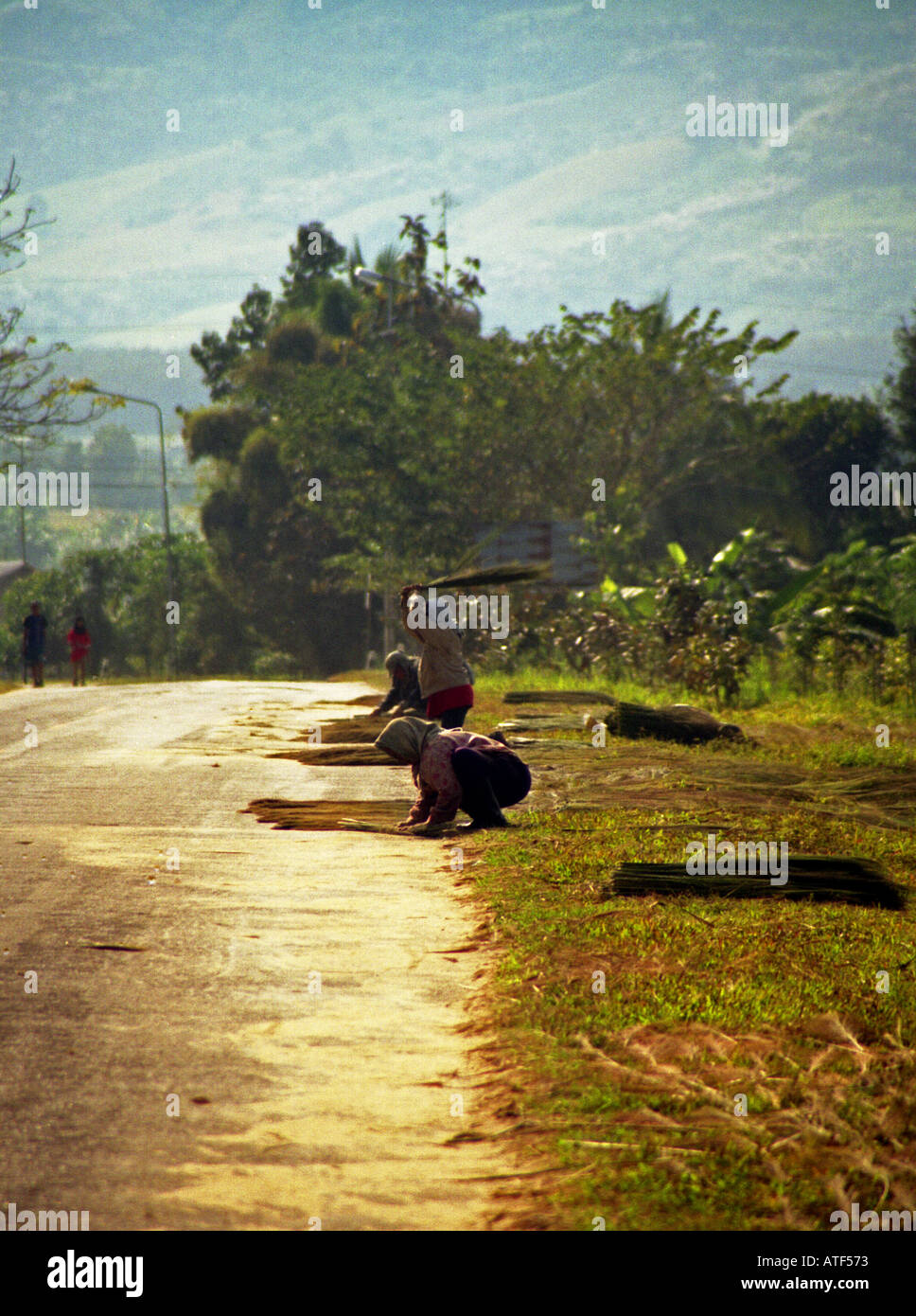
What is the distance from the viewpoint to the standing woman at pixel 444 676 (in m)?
10.8

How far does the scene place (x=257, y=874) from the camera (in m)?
7.38

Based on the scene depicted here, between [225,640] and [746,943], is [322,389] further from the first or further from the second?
[746,943]

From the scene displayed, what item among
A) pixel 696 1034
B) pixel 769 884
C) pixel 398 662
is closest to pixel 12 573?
pixel 398 662

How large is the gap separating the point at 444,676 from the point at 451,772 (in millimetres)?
2090

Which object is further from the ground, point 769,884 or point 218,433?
point 218,433

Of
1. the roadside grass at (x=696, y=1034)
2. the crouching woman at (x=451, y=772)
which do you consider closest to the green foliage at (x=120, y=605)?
the crouching woman at (x=451, y=772)

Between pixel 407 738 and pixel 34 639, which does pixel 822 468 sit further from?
pixel 407 738

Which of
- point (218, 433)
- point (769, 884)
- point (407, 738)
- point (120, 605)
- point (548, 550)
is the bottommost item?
point (769, 884)

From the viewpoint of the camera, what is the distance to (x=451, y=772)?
891cm

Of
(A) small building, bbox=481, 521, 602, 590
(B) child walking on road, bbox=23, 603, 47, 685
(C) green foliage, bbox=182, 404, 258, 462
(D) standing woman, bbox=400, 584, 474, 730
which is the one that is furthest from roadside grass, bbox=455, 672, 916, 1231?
(C) green foliage, bbox=182, 404, 258, 462

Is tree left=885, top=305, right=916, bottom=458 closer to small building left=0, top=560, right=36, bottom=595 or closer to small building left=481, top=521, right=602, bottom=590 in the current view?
small building left=481, top=521, right=602, bottom=590

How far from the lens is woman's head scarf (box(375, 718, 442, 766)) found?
28.8ft

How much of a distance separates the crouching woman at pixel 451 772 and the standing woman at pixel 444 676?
1750 mm
